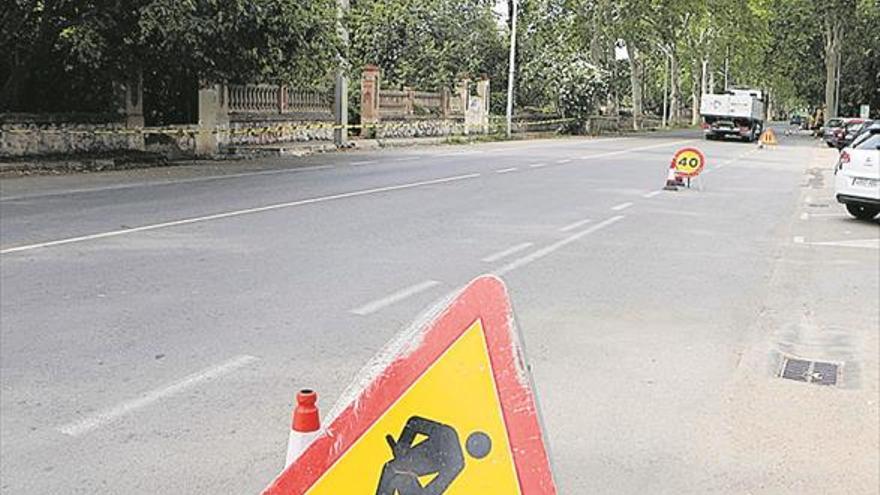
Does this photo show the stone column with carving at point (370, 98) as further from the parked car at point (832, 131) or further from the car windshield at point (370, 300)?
the parked car at point (832, 131)

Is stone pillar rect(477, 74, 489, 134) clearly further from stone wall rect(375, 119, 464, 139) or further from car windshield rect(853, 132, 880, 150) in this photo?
car windshield rect(853, 132, 880, 150)

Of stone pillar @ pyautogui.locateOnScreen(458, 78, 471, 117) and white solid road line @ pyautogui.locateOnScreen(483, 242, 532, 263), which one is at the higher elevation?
stone pillar @ pyautogui.locateOnScreen(458, 78, 471, 117)

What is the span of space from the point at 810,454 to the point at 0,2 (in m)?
20.9

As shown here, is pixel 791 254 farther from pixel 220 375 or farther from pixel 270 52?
pixel 270 52

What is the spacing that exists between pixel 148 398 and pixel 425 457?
3.71m

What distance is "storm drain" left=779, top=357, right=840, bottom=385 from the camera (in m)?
6.18

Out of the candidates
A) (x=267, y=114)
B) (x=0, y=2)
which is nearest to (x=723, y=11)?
(x=267, y=114)

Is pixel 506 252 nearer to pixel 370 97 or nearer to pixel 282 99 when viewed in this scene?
pixel 282 99

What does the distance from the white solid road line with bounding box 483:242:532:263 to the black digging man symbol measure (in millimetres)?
8025

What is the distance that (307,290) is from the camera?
26.8 ft

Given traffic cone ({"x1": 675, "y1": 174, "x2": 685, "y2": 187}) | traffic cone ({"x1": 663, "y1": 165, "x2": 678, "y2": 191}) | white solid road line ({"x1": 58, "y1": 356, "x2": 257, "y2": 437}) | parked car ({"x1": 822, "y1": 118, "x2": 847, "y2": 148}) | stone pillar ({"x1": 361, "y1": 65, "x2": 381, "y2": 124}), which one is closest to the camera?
white solid road line ({"x1": 58, "y1": 356, "x2": 257, "y2": 437})

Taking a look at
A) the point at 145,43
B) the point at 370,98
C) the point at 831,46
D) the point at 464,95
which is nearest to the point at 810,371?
the point at 145,43

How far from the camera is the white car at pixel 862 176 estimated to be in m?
14.7

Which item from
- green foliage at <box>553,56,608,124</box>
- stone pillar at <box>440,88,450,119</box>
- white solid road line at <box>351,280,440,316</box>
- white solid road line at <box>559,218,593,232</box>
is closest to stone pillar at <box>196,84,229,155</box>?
white solid road line at <box>559,218,593,232</box>
